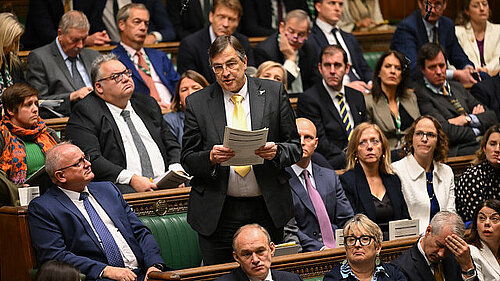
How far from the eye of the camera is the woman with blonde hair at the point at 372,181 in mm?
4281

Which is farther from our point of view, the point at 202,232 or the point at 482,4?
the point at 482,4

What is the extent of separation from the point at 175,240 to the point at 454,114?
233cm

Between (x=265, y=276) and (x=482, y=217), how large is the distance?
48.4 inches

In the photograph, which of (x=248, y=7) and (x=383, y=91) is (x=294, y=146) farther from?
(x=248, y=7)

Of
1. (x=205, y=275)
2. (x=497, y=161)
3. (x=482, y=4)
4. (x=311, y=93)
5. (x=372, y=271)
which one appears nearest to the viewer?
(x=205, y=275)

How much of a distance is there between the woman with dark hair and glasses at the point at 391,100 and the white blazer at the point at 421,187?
0.58 meters

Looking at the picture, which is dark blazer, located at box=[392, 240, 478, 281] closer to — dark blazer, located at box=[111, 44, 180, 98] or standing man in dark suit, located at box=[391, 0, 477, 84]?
dark blazer, located at box=[111, 44, 180, 98]

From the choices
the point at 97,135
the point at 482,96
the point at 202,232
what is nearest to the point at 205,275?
the point at 202,232

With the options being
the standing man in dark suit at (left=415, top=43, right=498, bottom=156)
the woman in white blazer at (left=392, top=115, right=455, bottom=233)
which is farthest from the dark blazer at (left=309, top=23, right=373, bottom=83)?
the woman in white blazer at (left=392, top=115, right=455, bottom=233)

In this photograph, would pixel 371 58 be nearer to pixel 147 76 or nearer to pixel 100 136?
pixel 147 76

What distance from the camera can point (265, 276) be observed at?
326cm

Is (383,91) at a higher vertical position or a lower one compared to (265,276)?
higher

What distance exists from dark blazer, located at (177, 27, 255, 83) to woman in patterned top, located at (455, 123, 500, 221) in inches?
63.2

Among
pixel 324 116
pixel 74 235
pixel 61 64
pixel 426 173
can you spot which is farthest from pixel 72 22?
pixel 426 173
